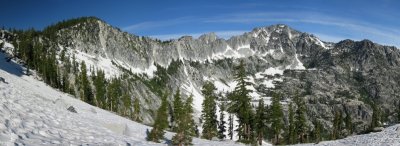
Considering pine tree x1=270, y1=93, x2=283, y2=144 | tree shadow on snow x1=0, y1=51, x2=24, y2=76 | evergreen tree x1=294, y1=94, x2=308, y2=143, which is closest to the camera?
pine tree x1=270, y1=93, x2=283, y2=144

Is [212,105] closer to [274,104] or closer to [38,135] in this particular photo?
[274,104]

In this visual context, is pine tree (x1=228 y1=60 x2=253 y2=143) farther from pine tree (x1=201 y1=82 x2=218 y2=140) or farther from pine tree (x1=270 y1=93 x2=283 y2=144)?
pine tree (x1=201 y1=82 x2=218 y2=140)

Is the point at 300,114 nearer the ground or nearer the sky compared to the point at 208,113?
nearer the sky

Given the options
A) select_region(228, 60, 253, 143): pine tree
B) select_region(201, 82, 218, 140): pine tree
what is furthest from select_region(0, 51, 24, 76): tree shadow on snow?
select_region(228, 60, 253, 143): pine tree

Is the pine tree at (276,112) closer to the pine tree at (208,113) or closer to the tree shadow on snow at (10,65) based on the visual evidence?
the pine tree at (208,113)

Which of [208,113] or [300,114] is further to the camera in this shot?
[208,113]

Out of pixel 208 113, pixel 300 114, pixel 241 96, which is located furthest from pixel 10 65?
pixel 300 114

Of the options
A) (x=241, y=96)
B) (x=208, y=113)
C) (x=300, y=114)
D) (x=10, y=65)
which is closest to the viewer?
(x=241, y=96)

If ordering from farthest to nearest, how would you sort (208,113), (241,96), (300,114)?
(208,113) < (300,114) < (241,96)

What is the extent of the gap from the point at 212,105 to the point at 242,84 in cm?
2478

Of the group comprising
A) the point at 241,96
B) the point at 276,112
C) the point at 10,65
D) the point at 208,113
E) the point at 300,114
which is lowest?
the point at 208,113

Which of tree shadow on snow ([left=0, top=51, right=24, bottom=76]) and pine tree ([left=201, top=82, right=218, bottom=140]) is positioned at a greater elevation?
tree shadow on snow ([left=0, top=51, right=24, bottom=76])

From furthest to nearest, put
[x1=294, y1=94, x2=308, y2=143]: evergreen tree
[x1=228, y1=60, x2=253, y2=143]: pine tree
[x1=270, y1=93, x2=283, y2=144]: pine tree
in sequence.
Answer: [x1=294, y1=94, x2=308, y2=143]: evergreen tree < [x1=270, y1=93, x2=283, y2=144]: pine tree < [x1=228, y1=60, x2=253, y2=143]: pine tree

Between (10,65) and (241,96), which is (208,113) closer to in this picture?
(241,96)
